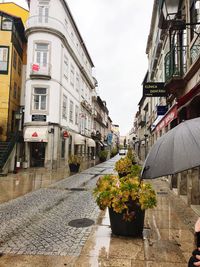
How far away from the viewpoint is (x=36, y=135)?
2120 centimetres

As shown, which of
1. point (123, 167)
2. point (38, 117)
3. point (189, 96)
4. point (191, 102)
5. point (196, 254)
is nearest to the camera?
point (196, 254)

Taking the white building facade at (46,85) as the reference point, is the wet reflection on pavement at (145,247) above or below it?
below

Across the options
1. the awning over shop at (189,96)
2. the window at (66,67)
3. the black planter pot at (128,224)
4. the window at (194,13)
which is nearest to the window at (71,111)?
the window at (66,67)

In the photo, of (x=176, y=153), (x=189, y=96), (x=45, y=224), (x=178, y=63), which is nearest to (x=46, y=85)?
(x=178, y=63)

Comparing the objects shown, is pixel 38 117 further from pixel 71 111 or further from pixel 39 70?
pixel 71 111

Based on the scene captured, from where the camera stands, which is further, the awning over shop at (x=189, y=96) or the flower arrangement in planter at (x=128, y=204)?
the awning over shop at (x=189, y=96)

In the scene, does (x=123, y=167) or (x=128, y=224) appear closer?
(x=128, y=224)

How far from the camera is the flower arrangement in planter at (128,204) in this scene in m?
5.00

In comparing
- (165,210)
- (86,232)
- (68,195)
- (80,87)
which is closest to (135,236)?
(86,232)

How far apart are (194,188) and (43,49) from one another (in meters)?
19.3

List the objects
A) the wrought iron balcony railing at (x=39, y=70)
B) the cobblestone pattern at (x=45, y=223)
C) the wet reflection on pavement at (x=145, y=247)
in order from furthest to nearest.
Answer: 1. the wrought iron balcony railing at (x=39, y=70)
2. the cobblestone pattern at (x=45, y=223)
3. the wet reflection on pavement at (x=145, y=247)

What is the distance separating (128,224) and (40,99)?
19145mm

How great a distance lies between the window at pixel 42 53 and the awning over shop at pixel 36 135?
5891 millimetres

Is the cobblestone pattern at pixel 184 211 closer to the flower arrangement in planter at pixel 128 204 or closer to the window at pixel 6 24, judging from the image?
the flower arrangement in planter at pixel 128 204
